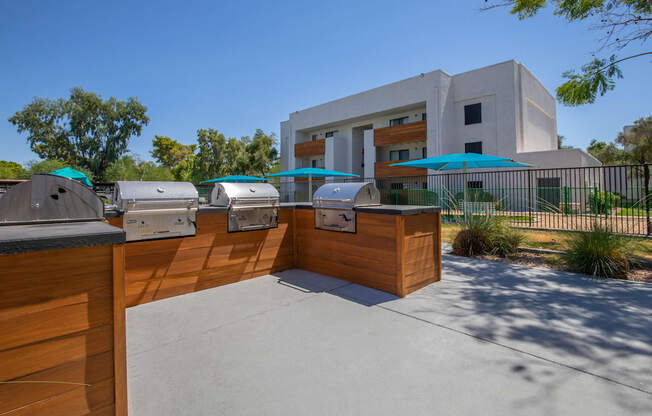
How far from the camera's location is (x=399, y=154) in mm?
22203

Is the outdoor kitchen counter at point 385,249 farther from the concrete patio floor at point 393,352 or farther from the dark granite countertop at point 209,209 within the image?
the dark granite countertop at point 209,209

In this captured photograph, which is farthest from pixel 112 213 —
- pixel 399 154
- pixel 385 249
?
pixel 399 154

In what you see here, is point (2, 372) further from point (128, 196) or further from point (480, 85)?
point (480, 85)

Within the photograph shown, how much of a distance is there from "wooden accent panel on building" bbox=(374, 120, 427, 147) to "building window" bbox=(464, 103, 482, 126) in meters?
2.70

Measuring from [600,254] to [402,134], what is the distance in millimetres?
17216

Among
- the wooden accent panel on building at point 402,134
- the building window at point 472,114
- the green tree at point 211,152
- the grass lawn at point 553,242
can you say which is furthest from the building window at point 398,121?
the green tree at point 211,152

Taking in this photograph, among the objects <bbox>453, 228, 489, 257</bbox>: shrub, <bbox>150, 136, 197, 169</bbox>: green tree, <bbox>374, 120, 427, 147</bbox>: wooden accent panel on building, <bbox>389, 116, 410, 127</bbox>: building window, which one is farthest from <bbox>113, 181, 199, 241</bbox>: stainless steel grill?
<bbox>150, 136, 197, 169</bbox>: green tree

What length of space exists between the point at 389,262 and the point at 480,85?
19.2m

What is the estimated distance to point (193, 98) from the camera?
27156mm

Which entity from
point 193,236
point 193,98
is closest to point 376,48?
point 193,236

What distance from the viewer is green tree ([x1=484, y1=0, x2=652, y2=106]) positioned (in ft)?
19.8

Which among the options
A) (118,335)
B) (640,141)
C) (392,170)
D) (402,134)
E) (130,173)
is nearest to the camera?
(118,335)

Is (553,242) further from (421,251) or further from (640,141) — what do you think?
(640,141)

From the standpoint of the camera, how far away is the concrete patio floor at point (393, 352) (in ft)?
5.42
